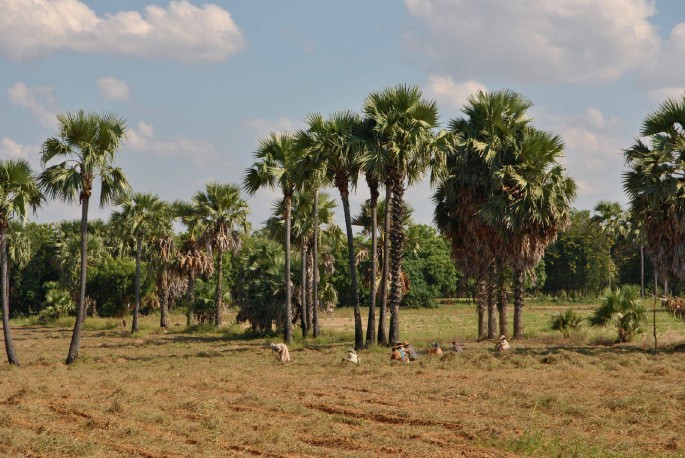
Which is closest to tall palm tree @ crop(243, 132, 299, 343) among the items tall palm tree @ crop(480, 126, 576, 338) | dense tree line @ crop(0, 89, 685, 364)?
dense tree line @ crop(0, 89, 685, 364)

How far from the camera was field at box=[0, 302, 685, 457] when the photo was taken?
1455cm

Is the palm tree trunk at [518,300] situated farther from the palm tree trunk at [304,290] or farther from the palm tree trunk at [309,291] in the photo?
the palm tree trunk at [309,291]

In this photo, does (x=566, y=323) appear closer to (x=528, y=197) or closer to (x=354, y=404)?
(x=528, y=197)

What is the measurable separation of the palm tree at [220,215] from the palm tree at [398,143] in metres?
18.7

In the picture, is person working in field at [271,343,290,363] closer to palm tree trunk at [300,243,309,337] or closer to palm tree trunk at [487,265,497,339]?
palm tree trunk at [487,265,497,339]

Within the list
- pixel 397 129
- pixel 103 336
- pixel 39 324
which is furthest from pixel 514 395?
pixel 39 324

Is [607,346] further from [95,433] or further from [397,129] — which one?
[95,433]

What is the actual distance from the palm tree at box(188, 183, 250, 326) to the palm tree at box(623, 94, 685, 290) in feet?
84.1

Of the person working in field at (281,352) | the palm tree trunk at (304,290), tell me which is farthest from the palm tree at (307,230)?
the person working in field at (281,352)

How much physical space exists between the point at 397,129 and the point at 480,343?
1051 centimetres

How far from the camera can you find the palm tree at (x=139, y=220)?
5191cm

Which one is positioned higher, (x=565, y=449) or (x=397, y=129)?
(x=397, y=129)

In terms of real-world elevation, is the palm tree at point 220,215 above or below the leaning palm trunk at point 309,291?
above

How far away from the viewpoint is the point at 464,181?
36844mm
